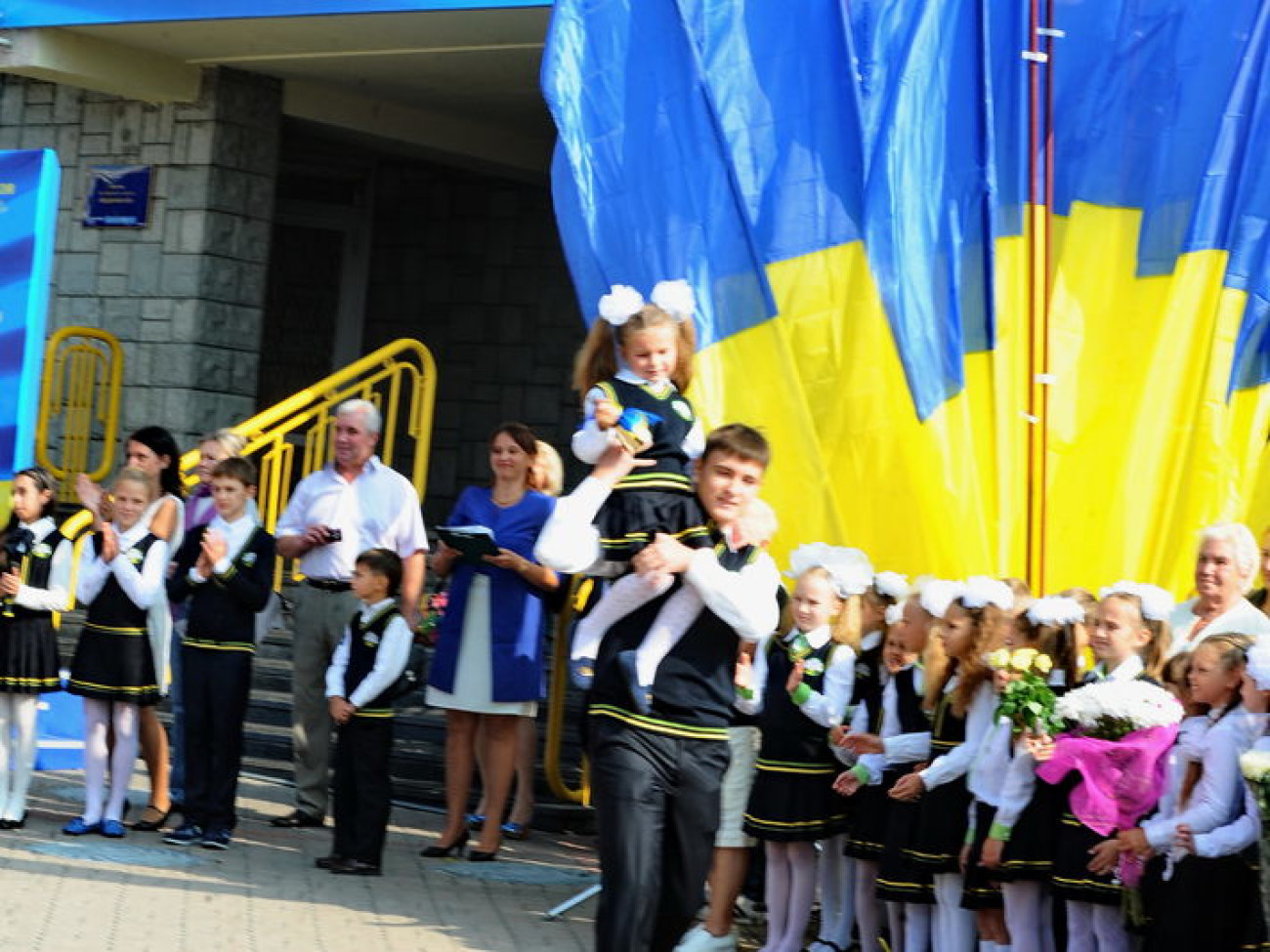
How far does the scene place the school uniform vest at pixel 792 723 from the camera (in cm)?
689

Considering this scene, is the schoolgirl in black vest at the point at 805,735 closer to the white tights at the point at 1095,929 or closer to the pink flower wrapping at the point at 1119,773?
the white tights at the point at 1095,929

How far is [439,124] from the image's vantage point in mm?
14172

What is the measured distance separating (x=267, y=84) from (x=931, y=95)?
7051mm

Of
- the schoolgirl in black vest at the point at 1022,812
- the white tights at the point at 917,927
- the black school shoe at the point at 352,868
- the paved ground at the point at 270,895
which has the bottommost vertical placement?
the paved ground at the point at 270,895

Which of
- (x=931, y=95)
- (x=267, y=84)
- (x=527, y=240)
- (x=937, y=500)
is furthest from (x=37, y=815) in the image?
(x=527, y=240)

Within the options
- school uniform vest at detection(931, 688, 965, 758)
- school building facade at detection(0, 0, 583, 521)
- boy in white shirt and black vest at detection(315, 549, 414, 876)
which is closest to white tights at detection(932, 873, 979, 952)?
school uniform vest at detection(931, 688, 965, 758)

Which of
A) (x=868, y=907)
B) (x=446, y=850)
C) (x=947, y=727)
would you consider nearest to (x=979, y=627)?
(x=947, y=727)

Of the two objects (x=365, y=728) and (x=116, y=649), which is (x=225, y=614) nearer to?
(x=116, y=649)

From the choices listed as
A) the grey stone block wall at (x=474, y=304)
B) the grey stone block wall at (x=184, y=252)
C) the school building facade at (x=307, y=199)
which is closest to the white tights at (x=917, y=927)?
the school building facade at (x=307, y=199)

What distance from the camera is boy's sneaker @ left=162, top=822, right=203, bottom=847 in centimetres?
→ 822

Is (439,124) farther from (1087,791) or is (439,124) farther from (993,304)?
(1087,791)

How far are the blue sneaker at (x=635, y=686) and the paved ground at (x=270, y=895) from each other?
200cm

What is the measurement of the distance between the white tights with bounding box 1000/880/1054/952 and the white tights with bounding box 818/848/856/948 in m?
0.96

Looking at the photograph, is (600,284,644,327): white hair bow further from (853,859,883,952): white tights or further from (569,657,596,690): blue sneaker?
(853,859,883,952): white tights
